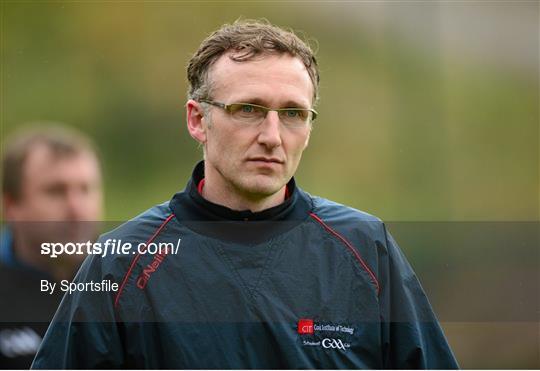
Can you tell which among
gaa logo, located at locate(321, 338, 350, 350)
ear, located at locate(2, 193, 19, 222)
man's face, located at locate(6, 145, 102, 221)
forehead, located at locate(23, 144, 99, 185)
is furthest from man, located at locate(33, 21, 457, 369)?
ear, located at locate(2, 193, 19, 222)

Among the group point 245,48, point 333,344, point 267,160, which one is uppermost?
point 245,48

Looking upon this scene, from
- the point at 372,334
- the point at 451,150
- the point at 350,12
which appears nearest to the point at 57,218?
the point at 372,334

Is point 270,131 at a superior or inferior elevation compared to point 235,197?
superior

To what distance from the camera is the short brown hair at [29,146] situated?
2.75m

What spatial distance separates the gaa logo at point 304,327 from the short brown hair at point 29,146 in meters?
1.20

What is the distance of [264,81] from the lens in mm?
1986

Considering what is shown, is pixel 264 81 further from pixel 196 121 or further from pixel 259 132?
pixel 196 121

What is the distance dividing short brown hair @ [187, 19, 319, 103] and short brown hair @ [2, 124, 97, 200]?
817mm

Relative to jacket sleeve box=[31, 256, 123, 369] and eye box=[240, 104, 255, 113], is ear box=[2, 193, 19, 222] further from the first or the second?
eye box=[240, 104, 255, 113]

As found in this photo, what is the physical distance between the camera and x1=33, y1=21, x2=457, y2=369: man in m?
1.83

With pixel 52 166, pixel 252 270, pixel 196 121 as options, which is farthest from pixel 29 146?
pixel 252 270

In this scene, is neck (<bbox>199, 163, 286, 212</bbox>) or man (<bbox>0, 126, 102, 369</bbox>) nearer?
neck (<bbox>199, 163, 286, 212</bbox>)

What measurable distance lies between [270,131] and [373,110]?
152 cm

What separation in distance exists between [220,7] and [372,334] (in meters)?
1.59
